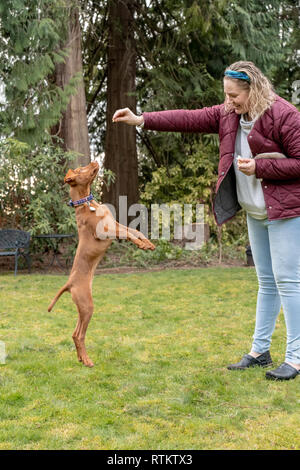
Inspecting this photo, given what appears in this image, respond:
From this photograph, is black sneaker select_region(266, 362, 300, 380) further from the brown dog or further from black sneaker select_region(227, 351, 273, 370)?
the brown dog

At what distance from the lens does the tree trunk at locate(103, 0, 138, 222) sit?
11.8m

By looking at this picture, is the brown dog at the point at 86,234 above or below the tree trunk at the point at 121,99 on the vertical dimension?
below

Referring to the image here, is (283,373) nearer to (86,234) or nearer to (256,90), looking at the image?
(86,234)

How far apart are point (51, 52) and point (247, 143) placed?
625 centimetres

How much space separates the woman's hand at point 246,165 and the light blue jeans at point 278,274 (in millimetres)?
403

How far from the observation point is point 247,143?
3.54m

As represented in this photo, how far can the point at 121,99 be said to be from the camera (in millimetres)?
12008

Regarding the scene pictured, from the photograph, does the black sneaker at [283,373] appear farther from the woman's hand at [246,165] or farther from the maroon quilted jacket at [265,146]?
the woman's hand at [246,165]

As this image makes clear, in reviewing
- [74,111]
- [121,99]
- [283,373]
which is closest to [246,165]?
[283,373]

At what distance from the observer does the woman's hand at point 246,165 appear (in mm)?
3223

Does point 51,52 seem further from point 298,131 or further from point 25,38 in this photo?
point 298,131

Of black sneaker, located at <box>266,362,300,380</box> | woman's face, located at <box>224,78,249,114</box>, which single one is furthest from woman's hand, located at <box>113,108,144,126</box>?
black sneaker, located at <box>266,362,300,380</box>

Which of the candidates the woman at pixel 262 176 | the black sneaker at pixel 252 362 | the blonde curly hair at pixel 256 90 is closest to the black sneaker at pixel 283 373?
the woman at pixel 262 176

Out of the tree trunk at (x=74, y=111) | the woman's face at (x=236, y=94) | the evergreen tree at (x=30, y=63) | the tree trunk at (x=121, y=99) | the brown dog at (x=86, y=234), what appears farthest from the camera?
the tree trunk at (x=121, y=99)
